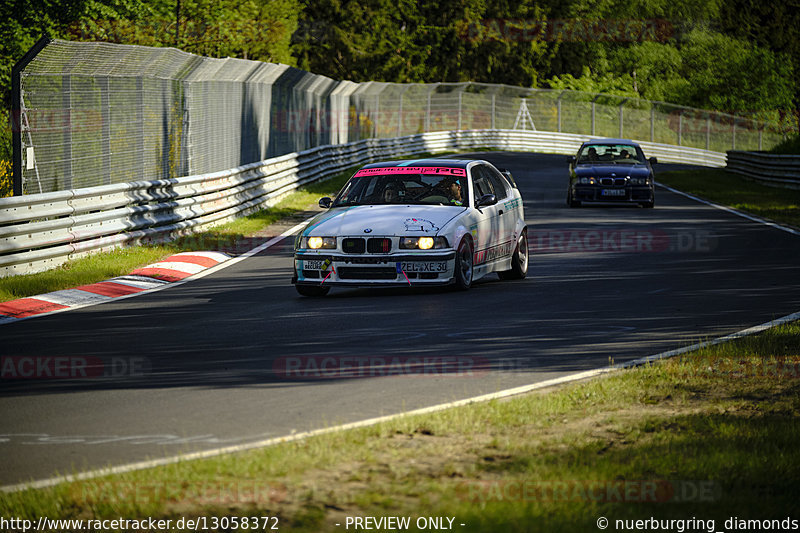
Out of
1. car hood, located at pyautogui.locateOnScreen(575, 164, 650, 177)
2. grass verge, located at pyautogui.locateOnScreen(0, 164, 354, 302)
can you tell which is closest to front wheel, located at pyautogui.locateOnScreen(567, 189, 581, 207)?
car hood, located at pyautogui.locateOnScreen(575, 164, 650, 177)

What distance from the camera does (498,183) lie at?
14773 mm

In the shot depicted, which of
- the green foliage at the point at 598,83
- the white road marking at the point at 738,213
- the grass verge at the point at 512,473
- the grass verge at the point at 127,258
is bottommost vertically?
the grass verge at the point at 127,258

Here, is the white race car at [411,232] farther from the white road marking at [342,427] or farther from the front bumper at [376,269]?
the white road marking at [342,427]

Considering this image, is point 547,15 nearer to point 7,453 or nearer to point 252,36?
point 252,36

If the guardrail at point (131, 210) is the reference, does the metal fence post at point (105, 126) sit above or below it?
above

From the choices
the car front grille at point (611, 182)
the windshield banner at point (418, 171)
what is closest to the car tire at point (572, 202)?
the car front grille at point (611, 182)

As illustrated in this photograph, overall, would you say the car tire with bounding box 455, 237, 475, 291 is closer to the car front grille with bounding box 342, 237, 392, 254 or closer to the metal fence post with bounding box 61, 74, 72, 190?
the car front grille with bounding box 342, 237, 392, 254

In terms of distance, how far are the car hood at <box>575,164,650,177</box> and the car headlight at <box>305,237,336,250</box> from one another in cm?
1424

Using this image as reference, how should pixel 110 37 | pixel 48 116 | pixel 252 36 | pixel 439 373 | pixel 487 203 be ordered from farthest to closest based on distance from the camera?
pixel 252 36
pixel 110 37
pixel 48 116
pixel 487 203
pixel 439 373

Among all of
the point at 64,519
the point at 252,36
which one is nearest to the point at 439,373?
the point at 64,519

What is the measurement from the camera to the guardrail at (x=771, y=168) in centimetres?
3366

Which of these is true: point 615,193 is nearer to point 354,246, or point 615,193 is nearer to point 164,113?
point 164,113

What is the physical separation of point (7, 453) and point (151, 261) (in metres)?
9.53

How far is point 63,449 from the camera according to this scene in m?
6.41
